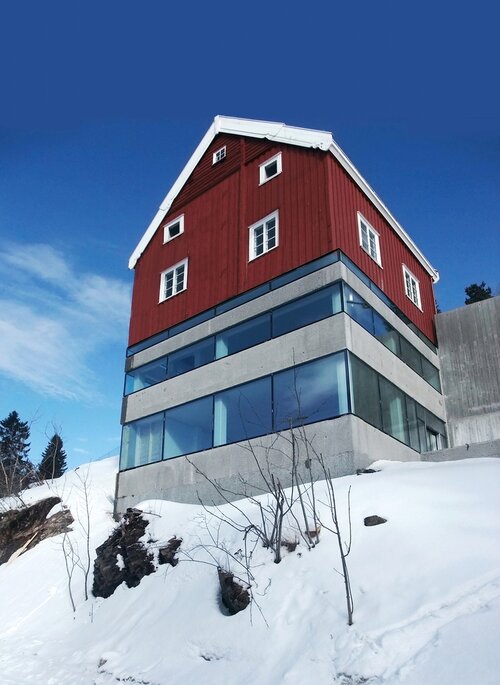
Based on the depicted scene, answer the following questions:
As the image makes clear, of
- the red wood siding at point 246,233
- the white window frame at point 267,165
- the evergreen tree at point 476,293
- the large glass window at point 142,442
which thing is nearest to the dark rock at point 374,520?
the red wood siding at point 246,233

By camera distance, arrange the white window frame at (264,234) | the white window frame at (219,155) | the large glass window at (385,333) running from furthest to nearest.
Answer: the white window frame at (219,155), the white window frame at (264,234), the large glass window at (385,333)

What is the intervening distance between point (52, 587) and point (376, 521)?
8646mm

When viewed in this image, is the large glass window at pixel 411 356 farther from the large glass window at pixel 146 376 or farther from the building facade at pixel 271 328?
the large glass window at pixel 146 376

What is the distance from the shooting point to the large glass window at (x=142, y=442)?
59.8 ft

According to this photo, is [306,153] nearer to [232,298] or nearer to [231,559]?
[232,298]

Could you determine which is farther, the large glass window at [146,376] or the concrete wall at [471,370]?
the large glass window at [146,376]

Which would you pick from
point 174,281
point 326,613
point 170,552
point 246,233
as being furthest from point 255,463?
point 174,281

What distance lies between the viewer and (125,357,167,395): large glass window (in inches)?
768

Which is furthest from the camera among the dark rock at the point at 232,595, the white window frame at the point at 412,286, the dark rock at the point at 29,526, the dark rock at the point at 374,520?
the white window frame at the point at 412,286

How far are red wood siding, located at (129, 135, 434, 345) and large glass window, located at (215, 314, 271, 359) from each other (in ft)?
4.05

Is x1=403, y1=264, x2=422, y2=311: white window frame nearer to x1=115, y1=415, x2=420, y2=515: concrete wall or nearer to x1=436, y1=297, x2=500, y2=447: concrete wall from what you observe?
x1=436, y1=297, x2=500, y2=447: concrete wall

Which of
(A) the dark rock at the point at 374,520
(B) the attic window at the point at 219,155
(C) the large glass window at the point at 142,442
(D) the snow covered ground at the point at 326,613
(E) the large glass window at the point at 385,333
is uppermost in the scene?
(B) the attic window at the point at 219,155

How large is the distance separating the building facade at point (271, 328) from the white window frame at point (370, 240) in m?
0.06

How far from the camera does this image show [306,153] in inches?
728
